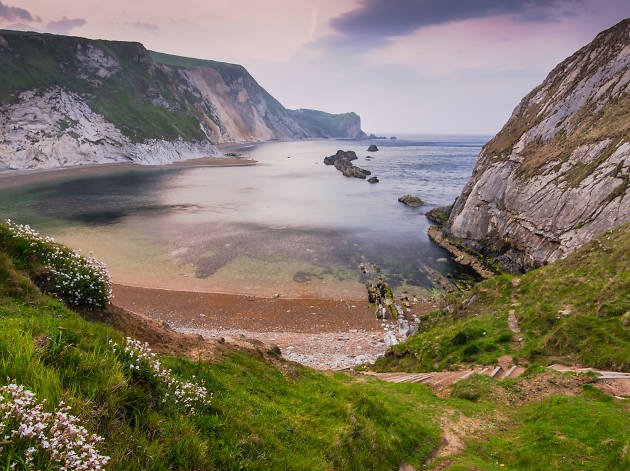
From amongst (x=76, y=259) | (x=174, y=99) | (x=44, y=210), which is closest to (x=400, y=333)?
(x=76, y=259)

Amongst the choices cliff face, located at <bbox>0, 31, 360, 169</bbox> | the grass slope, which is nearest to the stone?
the grass slope

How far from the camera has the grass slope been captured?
12.8 m

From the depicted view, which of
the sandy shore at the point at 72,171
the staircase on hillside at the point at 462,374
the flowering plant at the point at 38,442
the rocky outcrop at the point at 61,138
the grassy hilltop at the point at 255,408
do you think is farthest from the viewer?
the rocky outcrop at the point at 61,138

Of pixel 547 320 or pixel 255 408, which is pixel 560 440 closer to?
pixel 255 408

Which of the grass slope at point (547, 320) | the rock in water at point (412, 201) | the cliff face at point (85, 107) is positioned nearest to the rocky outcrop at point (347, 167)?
the rock in water at point (412, 201)

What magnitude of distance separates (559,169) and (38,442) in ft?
141

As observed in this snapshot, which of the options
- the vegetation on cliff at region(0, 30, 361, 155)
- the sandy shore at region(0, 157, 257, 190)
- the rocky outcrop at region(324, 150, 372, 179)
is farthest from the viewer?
the rocky outcrop at region(324, 150, 372, 179)

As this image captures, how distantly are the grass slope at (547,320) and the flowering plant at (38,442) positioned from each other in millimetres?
15965

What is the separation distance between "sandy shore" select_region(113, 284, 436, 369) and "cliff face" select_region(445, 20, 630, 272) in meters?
15.2

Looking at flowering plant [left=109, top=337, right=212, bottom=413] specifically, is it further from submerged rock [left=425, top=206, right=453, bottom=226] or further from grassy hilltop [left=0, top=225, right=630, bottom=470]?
submerged rock [left=425, top=206, right=453, bottom=226]

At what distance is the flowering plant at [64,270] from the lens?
8.19 meters

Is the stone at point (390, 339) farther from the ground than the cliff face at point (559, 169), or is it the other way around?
the cliff face at point (559, 169)

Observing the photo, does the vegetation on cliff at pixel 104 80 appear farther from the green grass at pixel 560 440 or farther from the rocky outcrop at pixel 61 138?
the green grass at pixel 560 440

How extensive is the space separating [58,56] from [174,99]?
4778cm
